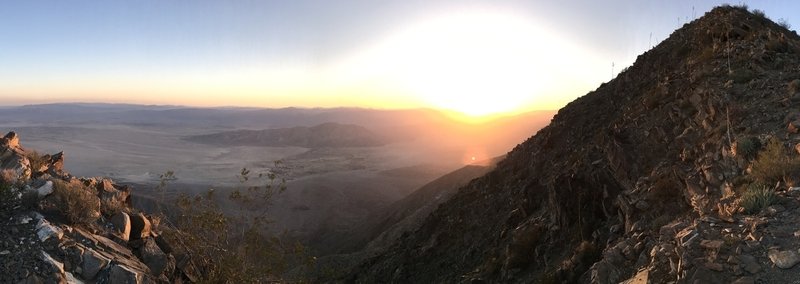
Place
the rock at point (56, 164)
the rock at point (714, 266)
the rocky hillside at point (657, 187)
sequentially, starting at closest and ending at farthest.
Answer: the rock at point (714, 266) → the rocky hillside at point (657, 187) → the rock at point (56, 164)

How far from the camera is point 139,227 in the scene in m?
10.3

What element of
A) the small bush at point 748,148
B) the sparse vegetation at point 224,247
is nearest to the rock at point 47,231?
the sparse vegetation at point 224,247

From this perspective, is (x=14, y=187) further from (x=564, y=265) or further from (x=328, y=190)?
(x=328, y=190)

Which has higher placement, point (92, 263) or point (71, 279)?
point (92, 263)

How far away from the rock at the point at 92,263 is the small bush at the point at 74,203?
1173 mm

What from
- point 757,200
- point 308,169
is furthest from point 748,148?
Result: point 308,169

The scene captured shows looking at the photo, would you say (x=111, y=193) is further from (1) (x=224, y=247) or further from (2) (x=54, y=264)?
(2) (x=54, y=264)

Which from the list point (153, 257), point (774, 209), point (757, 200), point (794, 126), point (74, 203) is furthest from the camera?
point (153, 257)

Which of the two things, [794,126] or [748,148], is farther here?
[748,148]

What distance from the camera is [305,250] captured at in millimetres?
13484

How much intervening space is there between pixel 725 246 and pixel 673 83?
1224cm

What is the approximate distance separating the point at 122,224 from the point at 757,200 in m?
10.9

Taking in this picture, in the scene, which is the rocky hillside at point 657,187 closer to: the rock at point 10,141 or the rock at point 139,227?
the rock at point 139,227

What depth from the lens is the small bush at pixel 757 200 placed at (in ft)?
21.7
